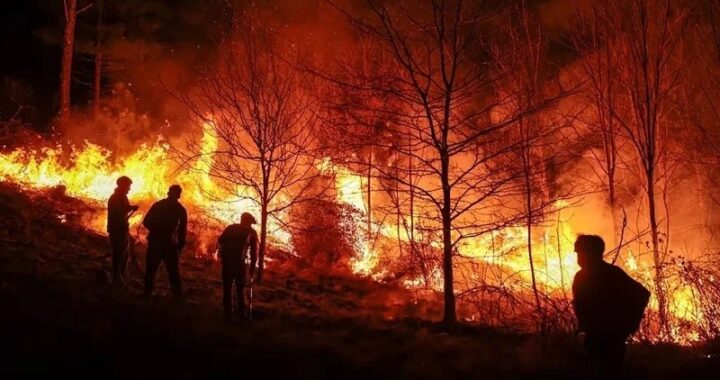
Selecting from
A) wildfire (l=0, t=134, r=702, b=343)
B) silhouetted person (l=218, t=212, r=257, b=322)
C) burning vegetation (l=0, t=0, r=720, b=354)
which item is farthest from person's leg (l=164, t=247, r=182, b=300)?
wildfire (l=0, t=134, r=702, b=343)

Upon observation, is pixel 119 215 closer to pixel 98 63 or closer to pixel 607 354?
pixel 607 354

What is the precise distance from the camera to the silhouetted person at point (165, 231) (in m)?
8.52

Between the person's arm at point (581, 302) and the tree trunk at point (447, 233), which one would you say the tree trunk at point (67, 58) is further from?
the person's arm at point (581, 302)

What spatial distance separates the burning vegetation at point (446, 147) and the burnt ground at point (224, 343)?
1.03 metres

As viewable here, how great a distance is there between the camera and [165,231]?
336 inches

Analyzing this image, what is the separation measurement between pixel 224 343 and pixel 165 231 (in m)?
2.38

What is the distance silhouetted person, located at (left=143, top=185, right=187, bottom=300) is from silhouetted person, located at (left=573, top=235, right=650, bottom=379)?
540 cm

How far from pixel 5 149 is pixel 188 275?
812 centimetres

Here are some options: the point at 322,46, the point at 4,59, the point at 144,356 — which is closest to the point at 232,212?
the point at 322,46

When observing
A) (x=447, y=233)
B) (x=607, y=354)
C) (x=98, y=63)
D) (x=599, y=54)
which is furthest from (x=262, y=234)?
(x=98, y=63)

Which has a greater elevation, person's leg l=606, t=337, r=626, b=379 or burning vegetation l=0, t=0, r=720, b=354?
burning vegetation l=0, t=0, r=720, b=354

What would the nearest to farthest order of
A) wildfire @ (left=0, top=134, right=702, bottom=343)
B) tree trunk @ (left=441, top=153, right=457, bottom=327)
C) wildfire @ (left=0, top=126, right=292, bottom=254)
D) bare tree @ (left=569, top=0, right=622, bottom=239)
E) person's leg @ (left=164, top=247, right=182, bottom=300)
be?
tree trunk @ (left=441, top=153, right=457, bottom=327)
person's leg @ (left=164, top=247, right=182, bottom=300)
bare tree @ (left=569, top=0, right=622, bottom=239)
wildfire @ (left=0, top=134, right=702, bottom=343)
wildfire @ (left=0, top=126, right=292, bottom=254)

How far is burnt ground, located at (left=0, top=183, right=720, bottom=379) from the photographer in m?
6.14

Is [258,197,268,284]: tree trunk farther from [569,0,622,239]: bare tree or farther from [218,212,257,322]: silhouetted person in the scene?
[569,0,622,239]: bare tree
